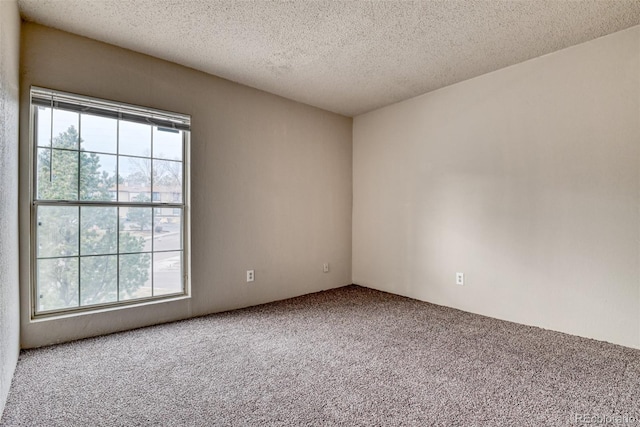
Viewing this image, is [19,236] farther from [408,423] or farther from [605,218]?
[605,218]

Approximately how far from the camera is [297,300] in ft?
12.3

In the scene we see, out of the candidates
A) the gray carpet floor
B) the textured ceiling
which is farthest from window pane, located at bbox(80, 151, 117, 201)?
the gray carpet floor

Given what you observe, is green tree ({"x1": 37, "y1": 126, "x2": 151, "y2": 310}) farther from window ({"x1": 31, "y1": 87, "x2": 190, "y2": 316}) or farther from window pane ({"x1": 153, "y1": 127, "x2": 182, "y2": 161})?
window pane ({"x1": 153, "y1": 127, "x2": 182, "y2": 161})

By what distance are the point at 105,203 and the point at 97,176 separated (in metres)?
0.23

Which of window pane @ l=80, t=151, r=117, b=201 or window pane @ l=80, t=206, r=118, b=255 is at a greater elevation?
window pane @ l=80, t=151, r=117, b=201

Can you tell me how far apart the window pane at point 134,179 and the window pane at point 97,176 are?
7 centimetres

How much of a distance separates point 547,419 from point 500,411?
0.68 ft

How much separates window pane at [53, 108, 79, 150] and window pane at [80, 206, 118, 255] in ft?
1.67

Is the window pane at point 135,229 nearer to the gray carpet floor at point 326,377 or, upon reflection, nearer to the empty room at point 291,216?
the empty room at point 291,216

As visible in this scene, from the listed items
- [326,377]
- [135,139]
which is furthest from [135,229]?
[326,377]

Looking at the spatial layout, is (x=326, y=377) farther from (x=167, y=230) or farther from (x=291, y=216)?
(x=291, y=216)

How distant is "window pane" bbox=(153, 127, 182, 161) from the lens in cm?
295

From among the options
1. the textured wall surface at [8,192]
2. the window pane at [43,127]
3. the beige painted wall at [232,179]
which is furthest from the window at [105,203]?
the textured wall surface at [8,192]

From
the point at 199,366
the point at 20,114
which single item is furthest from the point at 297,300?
the point at 20,114
